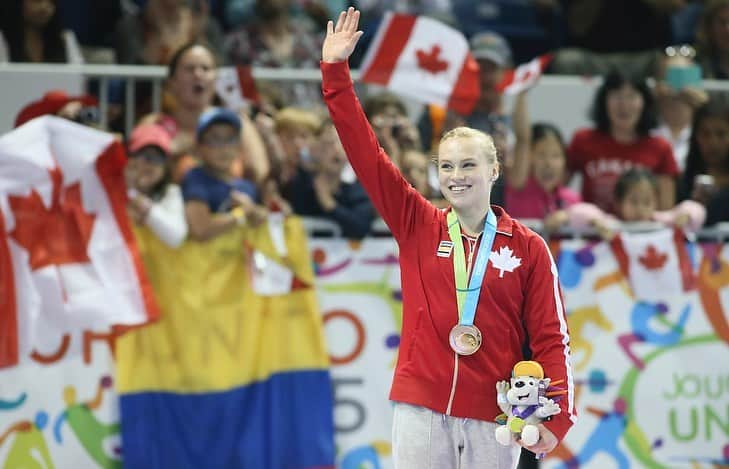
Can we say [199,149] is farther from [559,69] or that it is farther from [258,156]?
[559,69]

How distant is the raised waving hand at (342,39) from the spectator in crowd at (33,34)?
13.9 ft

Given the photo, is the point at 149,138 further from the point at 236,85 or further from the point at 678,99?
the point at 678,99

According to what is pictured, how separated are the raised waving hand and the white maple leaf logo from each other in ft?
2.98

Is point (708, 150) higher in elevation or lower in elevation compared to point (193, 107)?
lower

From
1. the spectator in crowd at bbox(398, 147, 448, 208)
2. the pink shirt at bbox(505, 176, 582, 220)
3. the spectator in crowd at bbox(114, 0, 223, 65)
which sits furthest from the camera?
the spectator in crowd at bbox(114, 0, 223, 65)

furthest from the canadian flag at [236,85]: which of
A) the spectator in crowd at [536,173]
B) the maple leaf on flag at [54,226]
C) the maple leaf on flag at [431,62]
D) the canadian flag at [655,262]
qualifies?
the canadian flag at [655,262]

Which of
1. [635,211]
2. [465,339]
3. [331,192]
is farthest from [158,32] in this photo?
[465,339]

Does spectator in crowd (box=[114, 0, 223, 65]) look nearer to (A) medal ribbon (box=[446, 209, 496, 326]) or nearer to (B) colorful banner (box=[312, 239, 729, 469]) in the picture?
(B) colorful banner (box=[312, 239, 729, 469])

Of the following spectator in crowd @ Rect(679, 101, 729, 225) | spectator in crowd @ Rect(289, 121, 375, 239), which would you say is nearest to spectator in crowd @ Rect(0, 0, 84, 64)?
spectator in crowd @ Rect(289, 121, 375, 239)

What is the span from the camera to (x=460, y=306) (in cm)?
493

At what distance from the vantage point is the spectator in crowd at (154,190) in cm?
752

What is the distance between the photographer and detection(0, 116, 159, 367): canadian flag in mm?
7230

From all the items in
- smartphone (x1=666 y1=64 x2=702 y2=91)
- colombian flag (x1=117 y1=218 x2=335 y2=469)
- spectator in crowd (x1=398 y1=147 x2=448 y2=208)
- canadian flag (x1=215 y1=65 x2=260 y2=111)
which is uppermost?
smartphone (x1=666 y1=64 x2=702 y2=91)

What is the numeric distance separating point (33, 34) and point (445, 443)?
517cm
